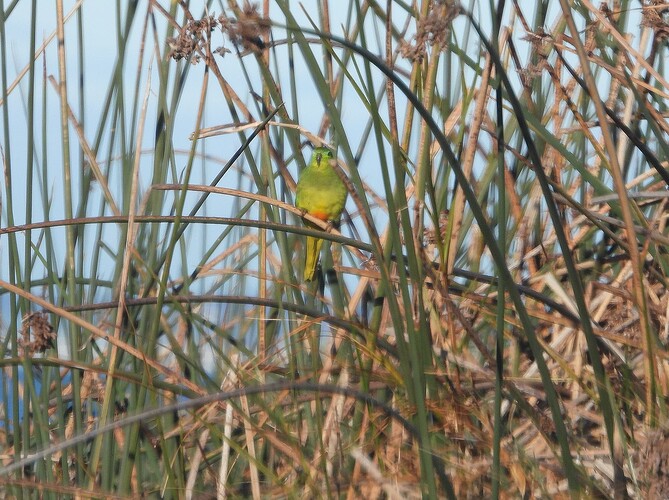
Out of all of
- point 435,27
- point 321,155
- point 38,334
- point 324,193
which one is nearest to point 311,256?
point 324,193

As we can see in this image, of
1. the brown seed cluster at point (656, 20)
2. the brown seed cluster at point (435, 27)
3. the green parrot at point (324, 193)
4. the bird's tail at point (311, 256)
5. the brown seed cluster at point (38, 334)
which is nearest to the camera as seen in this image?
the brown seed cluster at point (435, 27)

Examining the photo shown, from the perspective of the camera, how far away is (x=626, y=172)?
171 cm

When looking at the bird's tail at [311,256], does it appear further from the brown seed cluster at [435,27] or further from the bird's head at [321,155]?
the brown seed cluster at [435,27]

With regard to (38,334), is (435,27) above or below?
above

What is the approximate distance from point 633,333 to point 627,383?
0.28 meters

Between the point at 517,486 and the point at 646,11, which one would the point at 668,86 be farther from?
the point at 517,486

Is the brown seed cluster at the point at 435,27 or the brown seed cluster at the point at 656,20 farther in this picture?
the brown seed cluster at the point at 656,20

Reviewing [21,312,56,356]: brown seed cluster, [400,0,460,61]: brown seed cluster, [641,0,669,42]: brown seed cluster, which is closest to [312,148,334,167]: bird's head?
[641,0,669,42]: brown seed cluster

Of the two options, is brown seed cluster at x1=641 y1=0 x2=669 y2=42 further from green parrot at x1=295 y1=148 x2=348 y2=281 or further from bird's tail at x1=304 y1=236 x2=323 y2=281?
green parrot at x1=295 y1=148 x2=348 y2=281

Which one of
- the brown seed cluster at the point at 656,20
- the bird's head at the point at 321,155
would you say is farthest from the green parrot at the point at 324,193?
the brown seed cluster at the point at 656,20

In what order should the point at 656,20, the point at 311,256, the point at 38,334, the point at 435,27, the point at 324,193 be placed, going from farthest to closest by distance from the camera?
the point at 324,193 → the point at 311,256 → the point at 656,20 → the point at 38,334 → the point at 435,27

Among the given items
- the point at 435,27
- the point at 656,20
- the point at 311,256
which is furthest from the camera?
the point at 311,256

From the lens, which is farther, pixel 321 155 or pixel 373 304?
pixel 321 155

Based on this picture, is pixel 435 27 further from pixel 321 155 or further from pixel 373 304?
pixel 321 155
